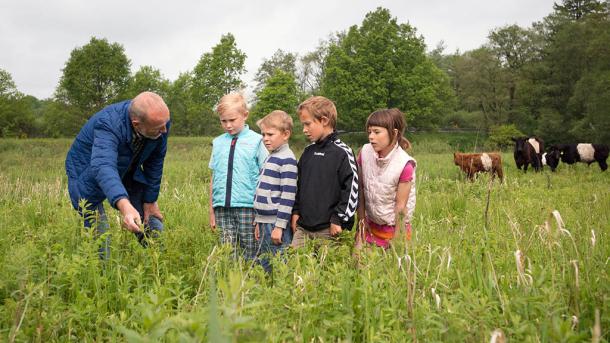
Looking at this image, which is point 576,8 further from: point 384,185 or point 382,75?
point 384,185

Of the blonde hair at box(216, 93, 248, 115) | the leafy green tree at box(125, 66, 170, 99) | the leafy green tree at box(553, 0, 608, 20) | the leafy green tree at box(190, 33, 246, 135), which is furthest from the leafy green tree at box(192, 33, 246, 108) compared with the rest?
the blonde hair at box(216, 93, 248, 115)

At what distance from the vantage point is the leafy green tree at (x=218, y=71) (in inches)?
1645

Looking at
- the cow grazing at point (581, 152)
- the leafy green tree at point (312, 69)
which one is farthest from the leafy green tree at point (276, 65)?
the cow grazing at point (581, 152)

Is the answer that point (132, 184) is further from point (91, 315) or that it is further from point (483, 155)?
point (483, 155)

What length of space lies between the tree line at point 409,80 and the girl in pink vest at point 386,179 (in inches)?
1266

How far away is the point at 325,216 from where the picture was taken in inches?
151

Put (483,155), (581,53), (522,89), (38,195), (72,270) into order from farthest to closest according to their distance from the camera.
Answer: (522,89)
(581,53)
(483,155)
(38,195)
(72,270)

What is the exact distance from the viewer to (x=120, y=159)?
3.82 m

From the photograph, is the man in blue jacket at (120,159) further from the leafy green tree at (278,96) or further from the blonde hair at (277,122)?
the leafy green tree at (278,96)

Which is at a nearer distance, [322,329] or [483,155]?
[322,329]

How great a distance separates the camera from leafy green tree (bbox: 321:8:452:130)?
3712 centimetres

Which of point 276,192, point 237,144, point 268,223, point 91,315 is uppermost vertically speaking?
point 237,144

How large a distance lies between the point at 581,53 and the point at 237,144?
Result: 134 ft

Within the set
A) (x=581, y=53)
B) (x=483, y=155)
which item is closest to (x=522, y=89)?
(x=581, y=53)
